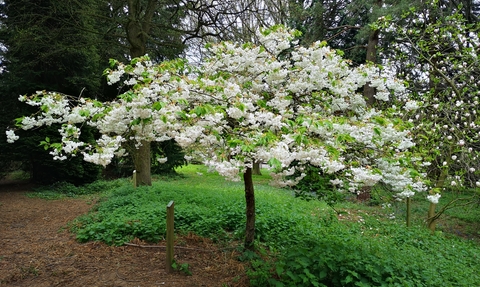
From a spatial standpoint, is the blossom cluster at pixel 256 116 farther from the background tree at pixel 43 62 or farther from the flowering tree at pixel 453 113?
the background tree at pixel 43 62

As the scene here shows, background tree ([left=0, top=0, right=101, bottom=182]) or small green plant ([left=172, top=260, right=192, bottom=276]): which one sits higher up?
background tree ([left=0, top=0, right=101, bottom=182])

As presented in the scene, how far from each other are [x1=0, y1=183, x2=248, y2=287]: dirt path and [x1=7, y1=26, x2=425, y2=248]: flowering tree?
0.70 m

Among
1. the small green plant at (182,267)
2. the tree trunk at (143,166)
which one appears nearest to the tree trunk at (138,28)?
the tree trunk at (143,166)

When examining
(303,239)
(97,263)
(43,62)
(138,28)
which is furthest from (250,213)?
(43,62)

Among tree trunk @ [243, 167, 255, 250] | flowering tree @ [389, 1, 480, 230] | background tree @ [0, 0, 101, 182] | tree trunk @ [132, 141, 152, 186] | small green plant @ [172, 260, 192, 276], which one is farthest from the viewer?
tree trunk @ [132, 141, 152, 186]

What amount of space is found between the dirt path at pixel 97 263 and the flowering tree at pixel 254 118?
702mm

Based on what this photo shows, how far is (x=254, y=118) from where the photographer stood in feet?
9.81

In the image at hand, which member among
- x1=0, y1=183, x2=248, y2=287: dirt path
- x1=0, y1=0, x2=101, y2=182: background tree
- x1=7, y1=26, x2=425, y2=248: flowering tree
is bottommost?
x1=0, y1=183, x2=248, y2=287: dirt path

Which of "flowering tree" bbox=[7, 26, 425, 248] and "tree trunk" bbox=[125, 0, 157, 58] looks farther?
"tree trunk" bbox=[125, 0, 157, 58]

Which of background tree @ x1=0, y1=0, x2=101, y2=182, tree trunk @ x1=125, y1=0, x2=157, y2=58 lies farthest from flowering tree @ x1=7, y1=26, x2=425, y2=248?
background tree @ x1=0, y1=0, x2=101, y2=182

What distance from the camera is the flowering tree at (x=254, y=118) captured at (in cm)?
274

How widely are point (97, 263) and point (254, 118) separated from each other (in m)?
2.96

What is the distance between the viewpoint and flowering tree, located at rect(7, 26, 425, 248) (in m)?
2.74

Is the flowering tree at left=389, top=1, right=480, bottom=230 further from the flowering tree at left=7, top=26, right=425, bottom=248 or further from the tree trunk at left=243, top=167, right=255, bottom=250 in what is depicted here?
the tree trunk at left=243, top=167, right=255, bottom=250
